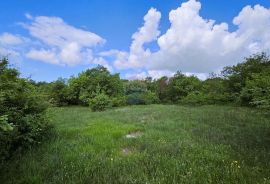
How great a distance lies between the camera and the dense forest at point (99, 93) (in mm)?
8125

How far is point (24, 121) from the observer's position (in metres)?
8.17

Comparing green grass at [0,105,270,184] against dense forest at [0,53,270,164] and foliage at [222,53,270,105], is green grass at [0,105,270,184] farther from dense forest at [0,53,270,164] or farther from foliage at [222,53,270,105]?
foliage at [222,53,270,105]

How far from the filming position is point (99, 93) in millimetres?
31281

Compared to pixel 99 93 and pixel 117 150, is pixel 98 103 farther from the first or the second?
→ pixel 117 150

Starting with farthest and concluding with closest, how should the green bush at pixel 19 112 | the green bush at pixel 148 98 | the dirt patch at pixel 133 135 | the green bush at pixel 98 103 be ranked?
the green bush at pixel 148 98, the green bush at pixel 98 103, the dirt patch at pixel 133 135, the green bush at pixel 19 112

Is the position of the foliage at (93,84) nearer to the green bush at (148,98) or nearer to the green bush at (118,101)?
the green bush at (118,101)

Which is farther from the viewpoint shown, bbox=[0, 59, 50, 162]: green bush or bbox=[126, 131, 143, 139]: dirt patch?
bbox=[126, 131, 143, 139]: dirt patch

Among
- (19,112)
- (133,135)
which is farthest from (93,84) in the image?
(19,112)

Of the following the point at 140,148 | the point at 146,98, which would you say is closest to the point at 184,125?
the point at 140,148

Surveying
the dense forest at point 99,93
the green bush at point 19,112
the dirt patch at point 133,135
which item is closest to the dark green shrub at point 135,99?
the dense forest at point 99,93

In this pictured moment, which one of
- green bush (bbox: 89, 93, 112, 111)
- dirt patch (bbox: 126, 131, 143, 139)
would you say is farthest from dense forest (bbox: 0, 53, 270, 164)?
dirt patch (bbox: 126, 131, 143, 139)

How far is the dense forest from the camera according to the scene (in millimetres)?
8125

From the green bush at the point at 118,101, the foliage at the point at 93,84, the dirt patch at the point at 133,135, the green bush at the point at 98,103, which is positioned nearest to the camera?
the dirt patch at the point at 133,135

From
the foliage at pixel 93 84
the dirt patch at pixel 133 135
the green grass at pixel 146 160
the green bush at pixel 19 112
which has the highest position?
the foliage at pixel 93 84
